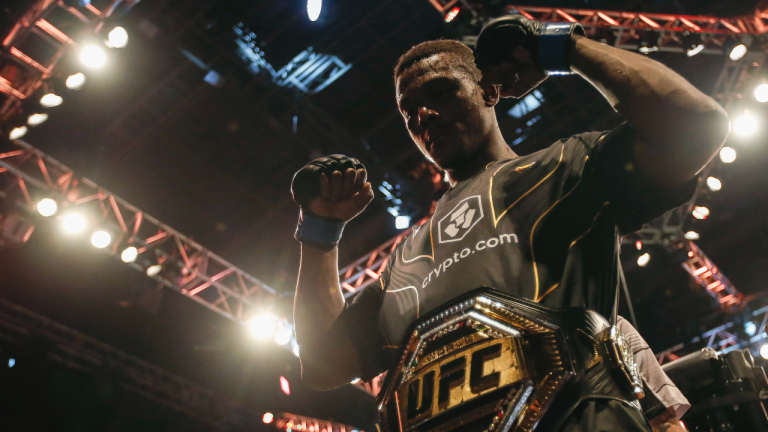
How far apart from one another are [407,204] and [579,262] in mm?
7625

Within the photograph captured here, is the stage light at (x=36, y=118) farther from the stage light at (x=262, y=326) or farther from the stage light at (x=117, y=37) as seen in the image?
the stage light at (x=262, y=326)

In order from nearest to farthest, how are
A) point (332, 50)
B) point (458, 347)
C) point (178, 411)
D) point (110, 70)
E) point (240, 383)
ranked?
point (458, 347), point (110, 70), point (332, 50), point (178, 411), point (240, 383)

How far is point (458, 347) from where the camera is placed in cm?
116

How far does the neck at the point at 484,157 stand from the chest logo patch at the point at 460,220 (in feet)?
0.88

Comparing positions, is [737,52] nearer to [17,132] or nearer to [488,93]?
[488,93]

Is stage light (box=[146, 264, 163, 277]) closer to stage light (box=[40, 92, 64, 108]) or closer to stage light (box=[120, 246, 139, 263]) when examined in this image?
stage light (box=[120, 246, 139, 263])

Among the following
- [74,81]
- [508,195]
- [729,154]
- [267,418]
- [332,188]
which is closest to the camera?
[508,195]

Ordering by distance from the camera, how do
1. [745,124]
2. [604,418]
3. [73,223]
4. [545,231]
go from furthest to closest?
[745,124] → [73,223] → [545,231] → [604,418]

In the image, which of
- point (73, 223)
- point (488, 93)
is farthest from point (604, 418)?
point (73, 223)

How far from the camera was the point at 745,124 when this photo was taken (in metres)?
7.93

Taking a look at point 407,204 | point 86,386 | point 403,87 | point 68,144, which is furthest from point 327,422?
point 403,87

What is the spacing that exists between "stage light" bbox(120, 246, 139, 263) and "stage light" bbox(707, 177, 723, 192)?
8.88 meters

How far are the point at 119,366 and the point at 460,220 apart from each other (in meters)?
10.3

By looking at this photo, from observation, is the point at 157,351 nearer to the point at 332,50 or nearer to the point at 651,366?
the point at 332,50
